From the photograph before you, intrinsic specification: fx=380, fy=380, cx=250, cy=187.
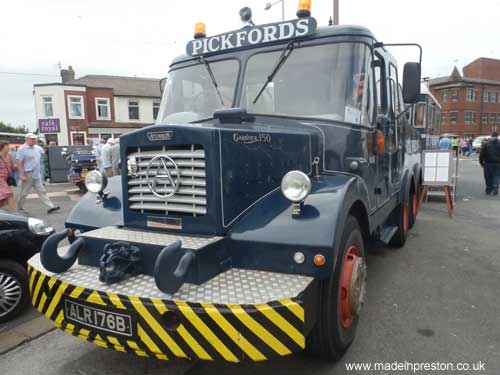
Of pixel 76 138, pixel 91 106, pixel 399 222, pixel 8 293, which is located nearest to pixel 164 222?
pixel 8 293

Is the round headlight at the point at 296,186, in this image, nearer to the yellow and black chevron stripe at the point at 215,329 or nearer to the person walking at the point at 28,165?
the yellow and black chevron stripe at the point at 215,329

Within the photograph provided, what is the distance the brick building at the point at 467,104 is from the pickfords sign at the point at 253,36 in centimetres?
6008

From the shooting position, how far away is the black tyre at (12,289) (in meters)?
3.53

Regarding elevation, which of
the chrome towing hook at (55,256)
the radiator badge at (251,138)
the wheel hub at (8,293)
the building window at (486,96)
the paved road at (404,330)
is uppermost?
the building window at (486,96)

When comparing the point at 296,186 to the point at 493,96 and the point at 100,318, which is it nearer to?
the point at 100,318

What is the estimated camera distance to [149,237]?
2.68 meters

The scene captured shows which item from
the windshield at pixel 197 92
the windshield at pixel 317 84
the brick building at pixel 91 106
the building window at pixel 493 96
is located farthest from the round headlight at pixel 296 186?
the building window at pixel 493 96

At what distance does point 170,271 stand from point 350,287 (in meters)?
1.34

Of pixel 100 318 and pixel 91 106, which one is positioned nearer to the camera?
pixel 100 318

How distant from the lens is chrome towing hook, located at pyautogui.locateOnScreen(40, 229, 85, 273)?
2529 mm

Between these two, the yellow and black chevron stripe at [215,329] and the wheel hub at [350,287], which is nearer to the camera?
the yellow and black chevron stripe at [215,329]

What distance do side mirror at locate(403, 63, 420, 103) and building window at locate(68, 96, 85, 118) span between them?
3188 centimetres

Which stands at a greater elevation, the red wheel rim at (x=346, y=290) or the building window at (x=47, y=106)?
the building window at (x=47, y=106)

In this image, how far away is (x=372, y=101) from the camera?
3.78m
